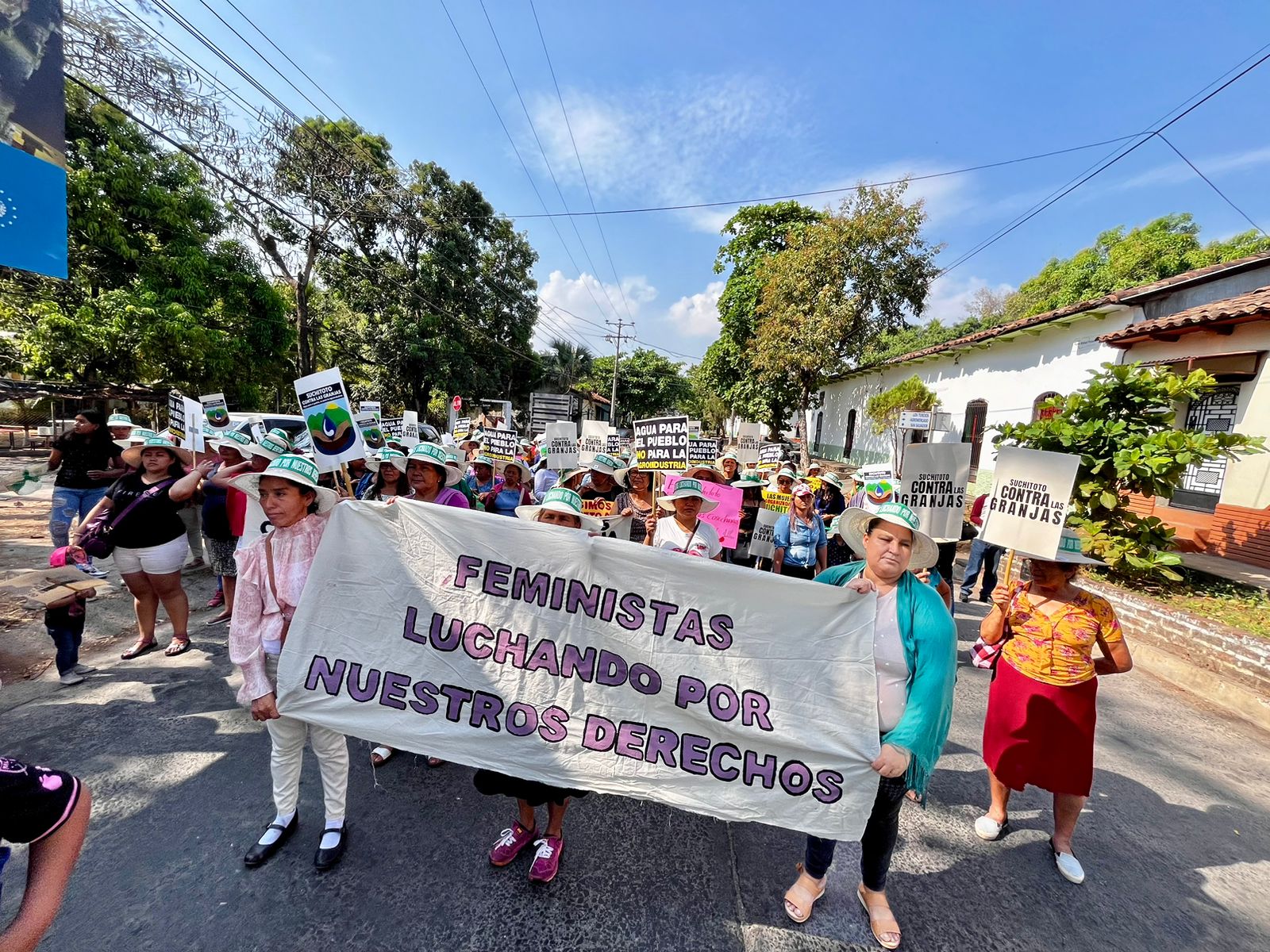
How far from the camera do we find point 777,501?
6.45 m

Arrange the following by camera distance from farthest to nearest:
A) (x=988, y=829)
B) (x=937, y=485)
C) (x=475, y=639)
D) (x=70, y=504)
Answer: (x=70, y=504) < (x=937, y=485) < (x=988, y=829) < (x=475, y=639)

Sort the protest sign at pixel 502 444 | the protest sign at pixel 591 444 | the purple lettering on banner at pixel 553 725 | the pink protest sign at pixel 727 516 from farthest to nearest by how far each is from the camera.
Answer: the protest sign at pixel 591 444
the protest sign at pixel 502 444
the pink protest sign at pixel 727 516
the purple lettering on banner at pixel 553 725

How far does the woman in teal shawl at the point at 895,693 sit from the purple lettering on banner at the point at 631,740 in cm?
87

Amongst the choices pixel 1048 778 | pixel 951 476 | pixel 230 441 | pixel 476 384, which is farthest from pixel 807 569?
pixel 476 384

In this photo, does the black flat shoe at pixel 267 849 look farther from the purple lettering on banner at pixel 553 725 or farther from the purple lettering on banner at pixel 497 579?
the purple lettering on banner at pixel 497 579

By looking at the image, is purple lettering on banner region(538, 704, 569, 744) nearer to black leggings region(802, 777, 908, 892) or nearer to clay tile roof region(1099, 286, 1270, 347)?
black leggings region(802, 777, 908, 892)

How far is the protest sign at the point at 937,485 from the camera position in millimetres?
4051

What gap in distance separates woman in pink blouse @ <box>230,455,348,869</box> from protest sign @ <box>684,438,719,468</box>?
4833 mm

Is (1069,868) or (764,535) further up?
(764,535)

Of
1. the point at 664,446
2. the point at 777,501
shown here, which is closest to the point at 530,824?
the point at 664,446

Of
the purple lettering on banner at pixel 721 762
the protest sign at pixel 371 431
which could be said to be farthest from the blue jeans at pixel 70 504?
the purple lettering on banner at pixel 721 762

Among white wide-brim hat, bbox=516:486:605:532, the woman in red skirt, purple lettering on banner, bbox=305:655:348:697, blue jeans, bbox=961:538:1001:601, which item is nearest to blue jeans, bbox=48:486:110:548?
purple lettering on banner, bbox=305:655:348:697

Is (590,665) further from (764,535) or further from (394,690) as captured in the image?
(764,535)

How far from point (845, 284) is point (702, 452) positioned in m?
12.7
